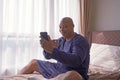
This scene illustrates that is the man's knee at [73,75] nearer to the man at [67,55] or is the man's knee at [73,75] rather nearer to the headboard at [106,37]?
the man at [67,55]

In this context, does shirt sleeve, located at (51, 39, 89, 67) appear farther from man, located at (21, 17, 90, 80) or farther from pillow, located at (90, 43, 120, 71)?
pillow, located at (90, 43, 120, 71)

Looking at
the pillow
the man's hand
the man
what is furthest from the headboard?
the man's hand

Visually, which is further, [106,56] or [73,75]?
[106,56]

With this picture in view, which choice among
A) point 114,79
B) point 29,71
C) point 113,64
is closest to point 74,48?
point 114,79

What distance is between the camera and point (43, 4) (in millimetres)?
3375

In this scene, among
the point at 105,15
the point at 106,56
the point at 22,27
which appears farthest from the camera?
the point at 105,15

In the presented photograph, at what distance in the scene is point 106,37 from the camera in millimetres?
3232


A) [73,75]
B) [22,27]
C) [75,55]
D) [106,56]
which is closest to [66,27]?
[75,55]

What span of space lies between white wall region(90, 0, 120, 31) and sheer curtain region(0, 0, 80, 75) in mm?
634

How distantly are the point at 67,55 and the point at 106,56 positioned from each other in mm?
1167

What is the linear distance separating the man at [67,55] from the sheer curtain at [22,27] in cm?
80

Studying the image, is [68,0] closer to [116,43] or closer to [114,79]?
[116,43]

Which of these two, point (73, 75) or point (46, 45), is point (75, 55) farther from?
point (46, 45)

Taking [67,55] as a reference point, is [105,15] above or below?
above
